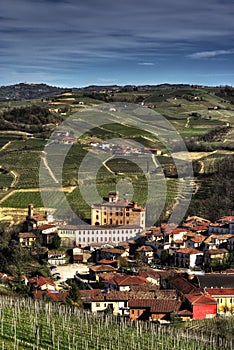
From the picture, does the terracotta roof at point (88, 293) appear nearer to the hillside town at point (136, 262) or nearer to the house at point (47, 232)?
the hillside town at point (136, 262)

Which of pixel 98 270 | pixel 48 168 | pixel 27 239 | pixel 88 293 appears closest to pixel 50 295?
pixel 88 293

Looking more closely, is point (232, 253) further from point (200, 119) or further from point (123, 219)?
point (200, 119)

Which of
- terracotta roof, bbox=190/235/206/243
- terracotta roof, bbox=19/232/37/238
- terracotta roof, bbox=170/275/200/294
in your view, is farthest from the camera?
terracotta roof, bbox=19/232/37/238

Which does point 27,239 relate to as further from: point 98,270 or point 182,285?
point 182,285

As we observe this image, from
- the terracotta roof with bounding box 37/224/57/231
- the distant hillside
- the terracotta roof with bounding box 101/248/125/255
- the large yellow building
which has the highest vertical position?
the distant hillside

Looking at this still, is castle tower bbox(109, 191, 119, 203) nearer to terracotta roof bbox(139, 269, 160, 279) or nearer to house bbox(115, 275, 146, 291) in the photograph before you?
terracotta roof bbox(139, 269, 160, 279)

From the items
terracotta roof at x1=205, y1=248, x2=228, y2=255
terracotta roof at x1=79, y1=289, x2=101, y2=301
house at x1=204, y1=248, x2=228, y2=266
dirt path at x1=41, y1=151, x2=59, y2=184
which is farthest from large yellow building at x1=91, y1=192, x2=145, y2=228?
terracotta roof at x1=79, y1=289, x2=101, y2=301

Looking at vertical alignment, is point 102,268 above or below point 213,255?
below
